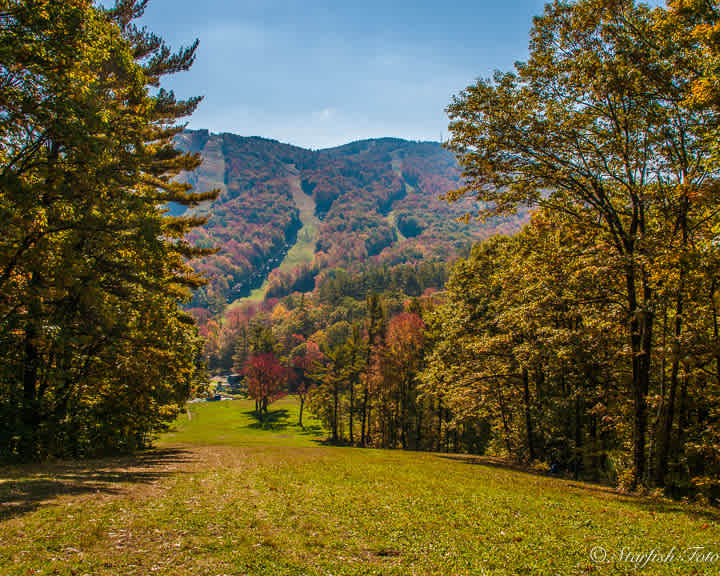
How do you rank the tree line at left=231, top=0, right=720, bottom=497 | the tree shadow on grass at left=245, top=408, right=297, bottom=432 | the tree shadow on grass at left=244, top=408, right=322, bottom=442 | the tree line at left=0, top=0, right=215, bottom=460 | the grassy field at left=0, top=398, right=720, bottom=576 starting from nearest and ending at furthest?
the grassy field at left=0, top=398, right=720, bottom=576 < the tree line at left=0, top=0, right=215, bottom=460 < the tree line at left=231, top=0, right=720, bottom=497 < the tree shadow on grass at left=244, top=408, right=322, bottom=442 < the tree shadow on grass at left=245, top=408, right=297, bottom=432

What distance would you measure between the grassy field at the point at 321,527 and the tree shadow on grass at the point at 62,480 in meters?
0.05

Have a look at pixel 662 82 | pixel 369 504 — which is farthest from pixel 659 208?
pixel 369 504

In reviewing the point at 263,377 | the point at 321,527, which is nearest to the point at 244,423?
the point at 263,377

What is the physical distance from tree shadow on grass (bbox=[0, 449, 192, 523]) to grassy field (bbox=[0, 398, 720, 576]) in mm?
46

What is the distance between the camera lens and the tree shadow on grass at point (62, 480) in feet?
29.1

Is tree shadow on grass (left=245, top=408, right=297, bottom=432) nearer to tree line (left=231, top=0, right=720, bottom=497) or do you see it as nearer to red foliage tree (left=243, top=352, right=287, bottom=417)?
red foliage tree (left=243, top=352, right=287, bottom=417)

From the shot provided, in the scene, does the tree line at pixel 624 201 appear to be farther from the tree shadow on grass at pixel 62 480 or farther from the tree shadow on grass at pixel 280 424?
the tree shadow on grass at pixel 280 424

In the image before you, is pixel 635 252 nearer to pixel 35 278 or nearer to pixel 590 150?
pixel 590 150

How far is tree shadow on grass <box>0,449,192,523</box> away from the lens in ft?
29.1

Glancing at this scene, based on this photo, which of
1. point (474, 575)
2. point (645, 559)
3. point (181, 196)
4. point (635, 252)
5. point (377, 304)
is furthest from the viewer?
point (377, 304)

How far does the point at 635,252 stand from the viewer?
1495 centimetres

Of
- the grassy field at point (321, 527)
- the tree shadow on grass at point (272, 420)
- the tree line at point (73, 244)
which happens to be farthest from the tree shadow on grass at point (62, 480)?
the tree shadow on grass at point (272, 420)

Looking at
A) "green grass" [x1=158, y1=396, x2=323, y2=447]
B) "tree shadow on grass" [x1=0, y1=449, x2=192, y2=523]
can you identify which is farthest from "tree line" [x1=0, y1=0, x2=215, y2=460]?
"green grass" [x1=158, y1=396, x2=323, y2=447]

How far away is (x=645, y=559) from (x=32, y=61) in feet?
60.1
